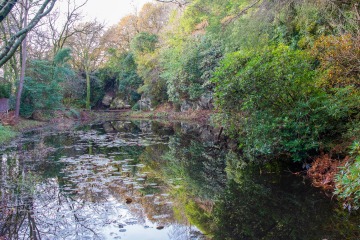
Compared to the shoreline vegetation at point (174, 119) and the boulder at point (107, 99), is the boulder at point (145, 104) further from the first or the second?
the boulder at point (107, 99)

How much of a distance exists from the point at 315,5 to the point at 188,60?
1567 centimetres

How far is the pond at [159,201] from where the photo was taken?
5.09 meters

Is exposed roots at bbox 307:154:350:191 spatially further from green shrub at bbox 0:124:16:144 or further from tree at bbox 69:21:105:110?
tree at bbox 69:21:105:110

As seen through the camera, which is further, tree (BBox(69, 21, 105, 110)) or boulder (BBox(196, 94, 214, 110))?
tree (BBox(69, 21, 105, 110))

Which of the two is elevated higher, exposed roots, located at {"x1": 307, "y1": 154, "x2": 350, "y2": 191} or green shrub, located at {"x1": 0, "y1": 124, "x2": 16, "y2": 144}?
green shrub, located at {"x1": 0, "y1": 124, "x2": 16, "y2": 144}

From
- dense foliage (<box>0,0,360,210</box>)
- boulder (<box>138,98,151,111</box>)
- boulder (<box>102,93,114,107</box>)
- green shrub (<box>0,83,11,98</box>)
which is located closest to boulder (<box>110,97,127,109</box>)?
boulder (<box>102,93,114,107</box>)

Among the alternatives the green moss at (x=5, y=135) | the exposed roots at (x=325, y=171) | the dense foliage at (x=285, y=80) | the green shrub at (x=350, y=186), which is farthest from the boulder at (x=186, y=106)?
the green shrub at (x=350, y=186)

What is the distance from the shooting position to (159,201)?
21.1ft

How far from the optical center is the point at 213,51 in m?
23.7

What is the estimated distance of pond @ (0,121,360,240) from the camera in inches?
201

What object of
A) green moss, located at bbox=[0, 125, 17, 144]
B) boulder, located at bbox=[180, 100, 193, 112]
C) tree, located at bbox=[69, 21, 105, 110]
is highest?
tree, located at bbox=[69, 21, 105, 110]

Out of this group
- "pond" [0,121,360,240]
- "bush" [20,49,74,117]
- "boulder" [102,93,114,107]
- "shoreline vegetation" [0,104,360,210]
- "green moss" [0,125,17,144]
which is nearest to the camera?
"pond" [0,121,360,240]

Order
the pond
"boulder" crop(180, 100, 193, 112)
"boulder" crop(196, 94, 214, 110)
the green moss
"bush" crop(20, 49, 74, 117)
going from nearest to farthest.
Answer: the pond
the green moss
"bush" crop(20, 49, 74, 117)
"boulder" crop(196, 94, 214, 110)
"boulder" crop(180, 100, 193, 112)

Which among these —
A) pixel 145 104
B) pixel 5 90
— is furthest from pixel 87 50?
pixel 5 90
